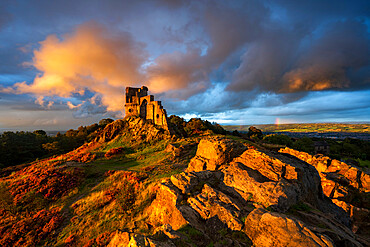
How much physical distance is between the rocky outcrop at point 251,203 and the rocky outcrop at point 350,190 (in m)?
5.92

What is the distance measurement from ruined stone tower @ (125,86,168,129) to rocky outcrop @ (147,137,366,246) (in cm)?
3301

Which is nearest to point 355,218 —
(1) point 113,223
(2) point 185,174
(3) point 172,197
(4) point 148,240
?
(2) point 185,174

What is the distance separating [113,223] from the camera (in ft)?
46.8

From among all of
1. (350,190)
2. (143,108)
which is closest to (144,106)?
(143,108)

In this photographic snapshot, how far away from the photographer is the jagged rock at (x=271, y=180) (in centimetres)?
1063

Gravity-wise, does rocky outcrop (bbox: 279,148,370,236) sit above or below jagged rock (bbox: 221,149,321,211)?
below

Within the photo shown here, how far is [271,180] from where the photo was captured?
42.1ft

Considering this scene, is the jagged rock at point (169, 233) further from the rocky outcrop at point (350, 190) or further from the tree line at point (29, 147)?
the tree line at point (29, 147)

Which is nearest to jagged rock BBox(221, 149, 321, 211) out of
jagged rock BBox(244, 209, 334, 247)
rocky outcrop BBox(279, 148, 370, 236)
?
jagged rock BBox(244, 209, 334, 247)

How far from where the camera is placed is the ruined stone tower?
157 feet

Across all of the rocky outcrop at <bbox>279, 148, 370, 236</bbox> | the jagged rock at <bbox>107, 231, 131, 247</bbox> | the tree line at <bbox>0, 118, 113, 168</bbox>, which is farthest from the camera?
the tree line at <bbox>0, 118, 113, 168</bbox>

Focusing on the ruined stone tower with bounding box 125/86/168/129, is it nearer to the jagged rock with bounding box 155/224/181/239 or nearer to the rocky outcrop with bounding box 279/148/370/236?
the rocky outcrop with bounding box 279/148/370/236

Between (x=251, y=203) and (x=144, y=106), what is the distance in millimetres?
→ 46854

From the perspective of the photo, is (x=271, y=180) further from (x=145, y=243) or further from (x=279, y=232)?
(x=145, y=243)
